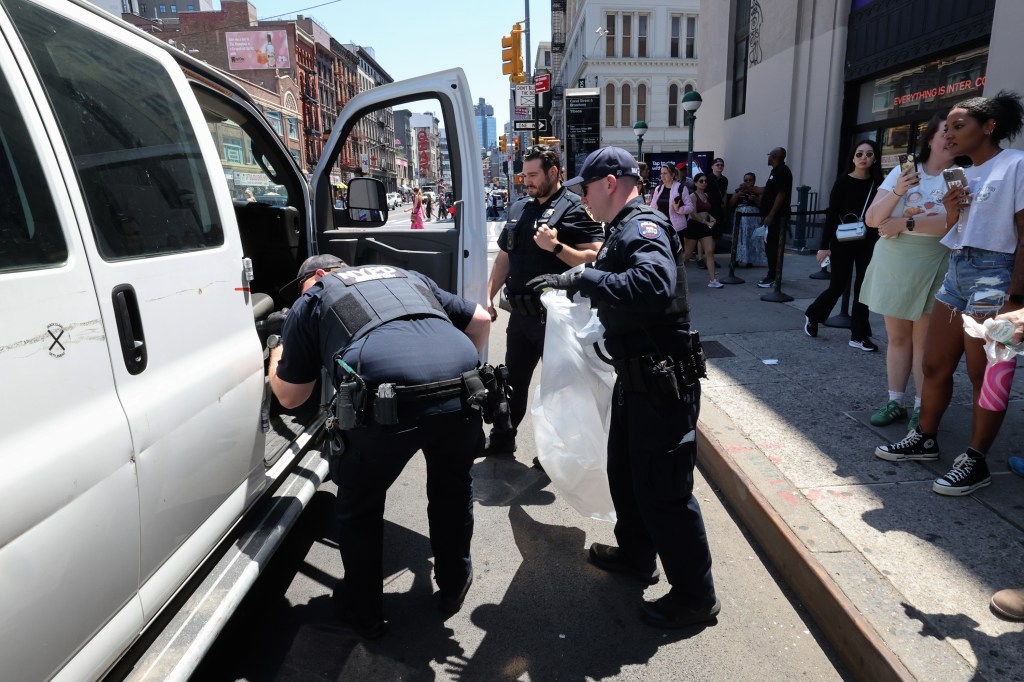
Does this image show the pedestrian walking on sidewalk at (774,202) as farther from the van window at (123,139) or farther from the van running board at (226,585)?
the van window at (123,139)

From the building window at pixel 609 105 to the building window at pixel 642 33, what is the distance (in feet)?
8.75

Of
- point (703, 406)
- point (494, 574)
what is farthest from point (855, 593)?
point (703, 406)

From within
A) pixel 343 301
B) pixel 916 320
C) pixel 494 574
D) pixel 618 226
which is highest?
pixel 618 226

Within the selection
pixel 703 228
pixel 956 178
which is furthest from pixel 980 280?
pixel 703 228

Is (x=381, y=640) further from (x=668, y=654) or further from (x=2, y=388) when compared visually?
(x=2, y=388)

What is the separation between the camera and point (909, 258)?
3.92 metres

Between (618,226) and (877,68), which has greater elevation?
(877,68)

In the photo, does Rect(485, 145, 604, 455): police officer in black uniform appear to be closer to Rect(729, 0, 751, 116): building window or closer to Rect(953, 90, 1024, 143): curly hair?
Rect(953, 90, 1024, 143): curly hair

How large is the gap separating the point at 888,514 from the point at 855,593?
737 mm

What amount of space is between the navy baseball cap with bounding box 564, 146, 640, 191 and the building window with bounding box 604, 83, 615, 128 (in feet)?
134

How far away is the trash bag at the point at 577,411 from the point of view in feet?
9.99

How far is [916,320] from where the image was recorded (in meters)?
3.93

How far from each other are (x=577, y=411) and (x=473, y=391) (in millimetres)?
862

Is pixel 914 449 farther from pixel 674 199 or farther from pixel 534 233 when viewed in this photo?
pixel 674 199
